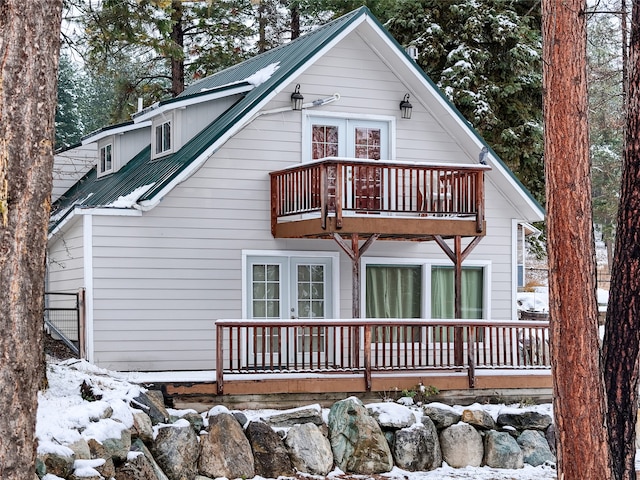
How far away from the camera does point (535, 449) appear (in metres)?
15.8

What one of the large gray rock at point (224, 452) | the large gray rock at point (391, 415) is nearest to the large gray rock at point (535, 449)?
the large gray rock at point (391, 415)

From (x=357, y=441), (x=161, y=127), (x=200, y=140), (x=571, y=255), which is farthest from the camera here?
(x=161, y=127)

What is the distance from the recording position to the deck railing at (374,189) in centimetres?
1608

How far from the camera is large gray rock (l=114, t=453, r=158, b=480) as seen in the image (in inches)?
479

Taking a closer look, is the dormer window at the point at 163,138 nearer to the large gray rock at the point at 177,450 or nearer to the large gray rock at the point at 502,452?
the large gray rock at the point at 177,450

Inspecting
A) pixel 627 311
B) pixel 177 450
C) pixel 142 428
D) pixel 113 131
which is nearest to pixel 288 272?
pixel 177 450

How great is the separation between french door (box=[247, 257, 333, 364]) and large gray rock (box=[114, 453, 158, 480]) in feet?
16.0

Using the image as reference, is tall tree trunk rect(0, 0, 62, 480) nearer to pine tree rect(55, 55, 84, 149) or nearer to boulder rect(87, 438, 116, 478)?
boulder rect(87, 438, 116, 478)

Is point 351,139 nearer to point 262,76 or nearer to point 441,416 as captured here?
point 262,76

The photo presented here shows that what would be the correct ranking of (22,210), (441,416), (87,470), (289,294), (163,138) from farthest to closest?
(163,138) → (289,294) → (441,416) → (87,470) → (22,210)

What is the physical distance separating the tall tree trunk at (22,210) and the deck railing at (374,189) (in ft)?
33.6

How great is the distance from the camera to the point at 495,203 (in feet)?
63.7

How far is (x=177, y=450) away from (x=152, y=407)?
707 millimetres

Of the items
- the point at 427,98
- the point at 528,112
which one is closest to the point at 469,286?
the point at 427,98
